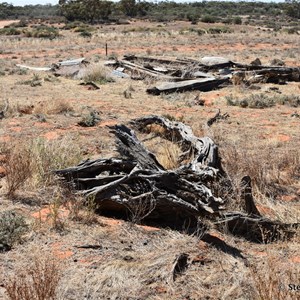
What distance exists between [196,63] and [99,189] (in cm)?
1308

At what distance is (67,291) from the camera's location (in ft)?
11.2

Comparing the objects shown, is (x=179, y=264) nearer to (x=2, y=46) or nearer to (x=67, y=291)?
(x=67, y=291)

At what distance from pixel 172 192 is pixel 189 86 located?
391 inches

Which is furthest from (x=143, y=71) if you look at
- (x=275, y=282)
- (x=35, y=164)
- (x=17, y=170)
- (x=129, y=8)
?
(x=129, y=8)

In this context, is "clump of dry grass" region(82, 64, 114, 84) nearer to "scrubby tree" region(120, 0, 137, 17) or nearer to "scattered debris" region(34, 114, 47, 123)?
"scattered debris" region(34, 114, 47, 123)

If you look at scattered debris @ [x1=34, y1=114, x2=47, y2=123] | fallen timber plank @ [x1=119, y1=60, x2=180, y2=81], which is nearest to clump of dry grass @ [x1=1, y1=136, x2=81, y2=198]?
scattered debris @ [x1=34, y1=114, x2=47, y2=123]

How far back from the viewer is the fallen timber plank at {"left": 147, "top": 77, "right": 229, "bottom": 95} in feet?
45.1

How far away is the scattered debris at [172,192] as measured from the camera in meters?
4.46

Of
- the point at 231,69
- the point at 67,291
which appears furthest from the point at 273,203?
the point at 231,69

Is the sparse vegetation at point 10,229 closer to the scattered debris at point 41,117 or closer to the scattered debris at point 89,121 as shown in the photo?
the scattered debris at point 89,121

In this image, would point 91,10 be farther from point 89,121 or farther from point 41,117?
point 89,121

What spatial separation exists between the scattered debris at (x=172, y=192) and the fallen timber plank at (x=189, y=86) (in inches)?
328

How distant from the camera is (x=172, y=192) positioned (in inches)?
184

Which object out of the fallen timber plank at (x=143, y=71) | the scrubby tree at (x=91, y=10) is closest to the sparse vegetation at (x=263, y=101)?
the fallen timber plank at (x=143, y=71)
